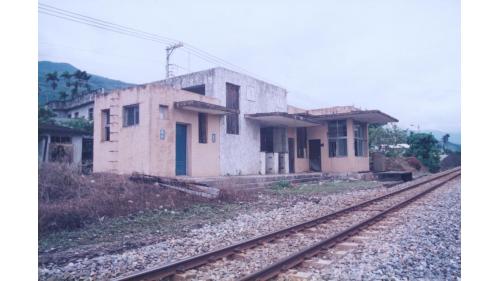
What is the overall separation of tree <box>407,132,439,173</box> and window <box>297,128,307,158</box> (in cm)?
1310

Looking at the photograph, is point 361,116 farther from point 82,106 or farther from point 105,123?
point 82,106

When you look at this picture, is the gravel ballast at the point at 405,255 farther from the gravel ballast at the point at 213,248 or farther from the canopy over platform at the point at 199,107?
the canopy over platform at the point at 199,107

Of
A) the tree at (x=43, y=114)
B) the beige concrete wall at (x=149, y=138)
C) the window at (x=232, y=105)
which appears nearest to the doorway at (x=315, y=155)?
the window at (x=232, y=105)

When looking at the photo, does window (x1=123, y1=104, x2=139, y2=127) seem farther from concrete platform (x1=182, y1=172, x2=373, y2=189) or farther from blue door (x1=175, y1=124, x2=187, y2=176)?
concrete platform (x1=182, y1=172, x2=373, y2=189)

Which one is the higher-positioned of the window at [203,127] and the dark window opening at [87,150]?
the window at [203,127]

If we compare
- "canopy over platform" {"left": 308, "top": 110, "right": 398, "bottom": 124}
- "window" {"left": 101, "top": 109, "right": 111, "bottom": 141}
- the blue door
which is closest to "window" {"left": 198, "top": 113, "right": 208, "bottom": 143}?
the blue door

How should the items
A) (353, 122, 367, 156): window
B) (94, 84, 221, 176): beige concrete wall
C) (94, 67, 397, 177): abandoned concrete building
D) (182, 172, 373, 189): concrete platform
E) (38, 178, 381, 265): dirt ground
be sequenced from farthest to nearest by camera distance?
1. (353, 122, 367, 156): window
2. (94, 67, 397, 177): abandoned concrete building
3. (94, 84, 221, 176): beige concrete wall
4. (182, 172, 373, 189): concrete platform
5. (38, 178, 381, 265): dirt ground

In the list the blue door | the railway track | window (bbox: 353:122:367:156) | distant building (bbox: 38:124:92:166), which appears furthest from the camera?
window (bbox: 353:122:367:156)

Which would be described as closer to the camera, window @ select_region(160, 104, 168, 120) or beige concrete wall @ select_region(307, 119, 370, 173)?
window @ select_region(160, 104, 168, 120)

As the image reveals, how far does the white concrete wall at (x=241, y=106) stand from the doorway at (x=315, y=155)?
13.3 feet

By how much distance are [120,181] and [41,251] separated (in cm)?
488

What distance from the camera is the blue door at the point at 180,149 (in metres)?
13.9

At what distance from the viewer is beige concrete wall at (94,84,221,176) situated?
41.9 ft
